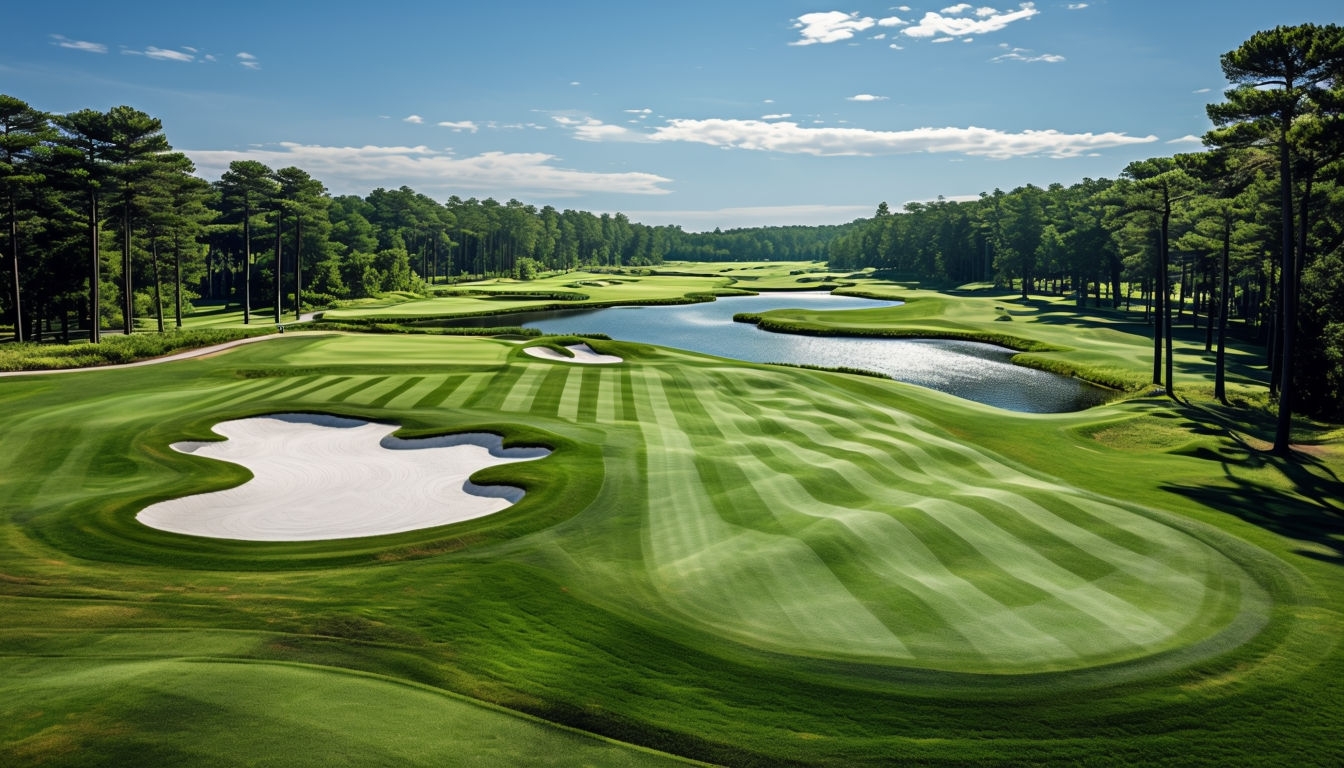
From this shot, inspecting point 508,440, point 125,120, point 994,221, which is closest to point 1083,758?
point 508,440

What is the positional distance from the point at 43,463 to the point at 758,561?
18.9 m

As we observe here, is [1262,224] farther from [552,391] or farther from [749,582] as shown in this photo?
[749,582]

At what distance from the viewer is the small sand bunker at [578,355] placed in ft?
144

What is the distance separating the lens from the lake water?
43781mm

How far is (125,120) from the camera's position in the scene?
52.0m

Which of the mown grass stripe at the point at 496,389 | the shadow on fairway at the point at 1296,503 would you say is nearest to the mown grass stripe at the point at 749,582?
the shadow on fairway at the point at 1296,503

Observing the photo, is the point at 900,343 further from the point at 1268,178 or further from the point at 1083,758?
the point at 1083,758

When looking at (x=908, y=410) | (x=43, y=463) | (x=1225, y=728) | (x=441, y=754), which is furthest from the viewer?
(x=908, y=410)

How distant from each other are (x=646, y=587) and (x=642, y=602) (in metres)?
0.65

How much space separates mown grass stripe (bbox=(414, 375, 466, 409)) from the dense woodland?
29931mm

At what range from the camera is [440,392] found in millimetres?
30594

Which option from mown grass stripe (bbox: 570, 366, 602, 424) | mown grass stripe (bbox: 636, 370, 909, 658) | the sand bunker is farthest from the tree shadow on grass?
mown grass stripe (bbox: 570, 366, 602, 424)

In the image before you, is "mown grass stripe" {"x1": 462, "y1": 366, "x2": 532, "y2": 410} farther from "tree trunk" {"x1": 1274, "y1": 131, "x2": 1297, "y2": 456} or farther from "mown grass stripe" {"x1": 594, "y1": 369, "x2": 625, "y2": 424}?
"tree trunk" {"x1": 1274, "y1": 131, "x2": 1297, "y2": 456}

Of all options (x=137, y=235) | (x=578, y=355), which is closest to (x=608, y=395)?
(x=578, y=355)
